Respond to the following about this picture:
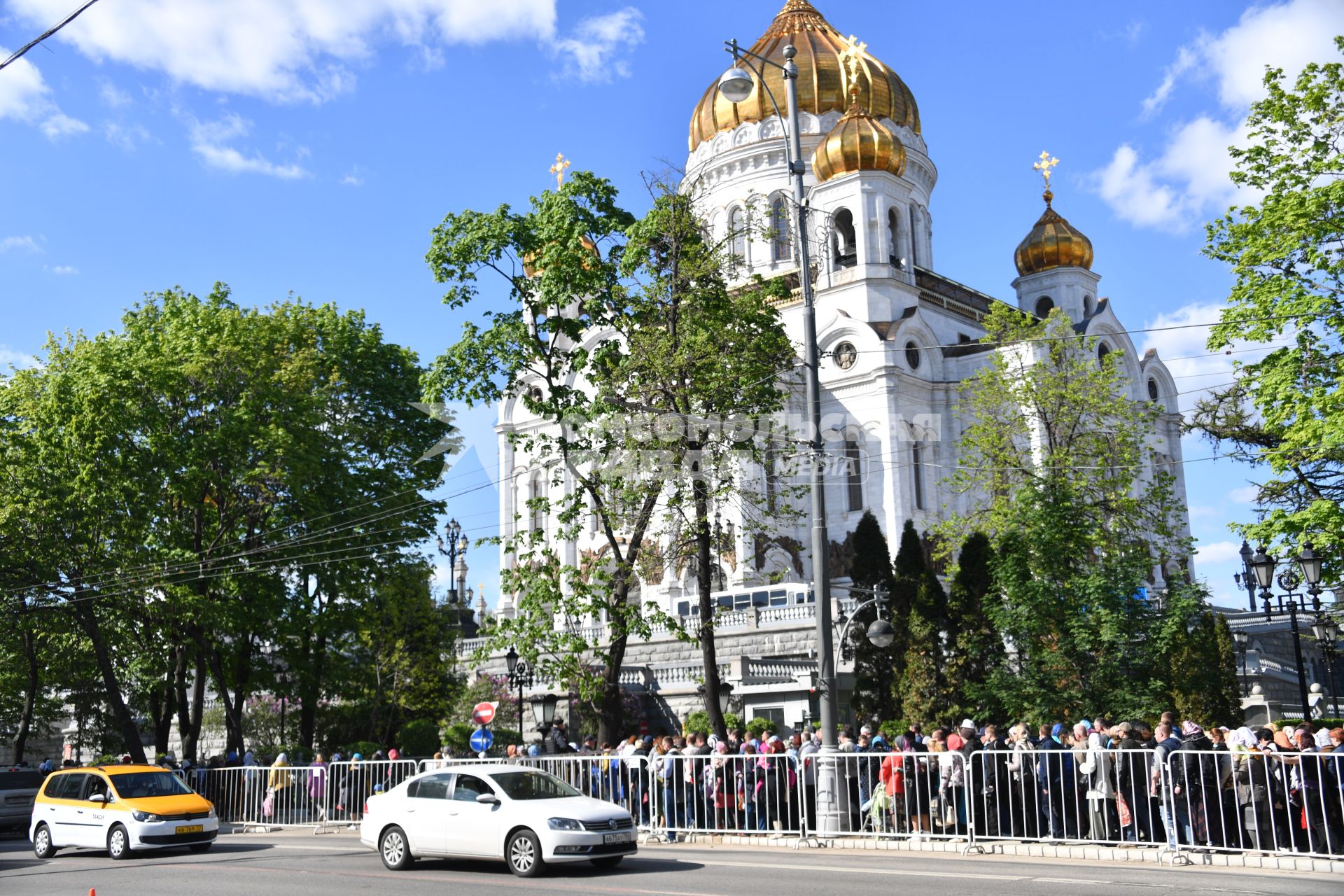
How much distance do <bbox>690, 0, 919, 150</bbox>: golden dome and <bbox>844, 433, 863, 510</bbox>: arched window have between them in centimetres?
1618

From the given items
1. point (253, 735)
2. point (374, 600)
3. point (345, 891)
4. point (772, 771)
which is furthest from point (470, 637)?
point (345, 891)

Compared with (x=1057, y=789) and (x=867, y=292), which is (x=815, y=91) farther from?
(x=1057, y=789)

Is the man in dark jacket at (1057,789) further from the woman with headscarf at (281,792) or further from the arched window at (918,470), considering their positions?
the arched window at (918,470)

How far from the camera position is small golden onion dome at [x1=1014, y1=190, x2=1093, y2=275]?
56.8 m

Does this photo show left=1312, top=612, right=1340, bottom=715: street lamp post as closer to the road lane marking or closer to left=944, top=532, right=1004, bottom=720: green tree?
left=944, top=532, right=1004, bottom=720: green tree

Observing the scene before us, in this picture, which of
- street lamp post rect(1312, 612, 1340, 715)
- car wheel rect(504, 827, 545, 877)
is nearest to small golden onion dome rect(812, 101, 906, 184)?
street lamp post rect(1312, 612, 1340, 715)

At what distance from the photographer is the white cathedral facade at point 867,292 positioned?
157 ft

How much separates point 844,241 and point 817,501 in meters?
39.6

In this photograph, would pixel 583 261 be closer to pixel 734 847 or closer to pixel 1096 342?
pixel 734 847

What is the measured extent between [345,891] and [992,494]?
25.1m

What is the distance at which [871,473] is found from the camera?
48.0 m

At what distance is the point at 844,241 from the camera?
182 feet

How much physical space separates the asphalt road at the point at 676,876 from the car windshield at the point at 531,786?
0.81 metres

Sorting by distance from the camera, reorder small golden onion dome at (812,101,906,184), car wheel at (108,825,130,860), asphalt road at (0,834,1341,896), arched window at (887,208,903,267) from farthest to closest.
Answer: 1. arched window at (887,208,903,267)
2. small golden onion dome at (812,101,906,184)
3. car wheel at (108,825,130,860)
4. asphalt road at (0,834,1341,896)
